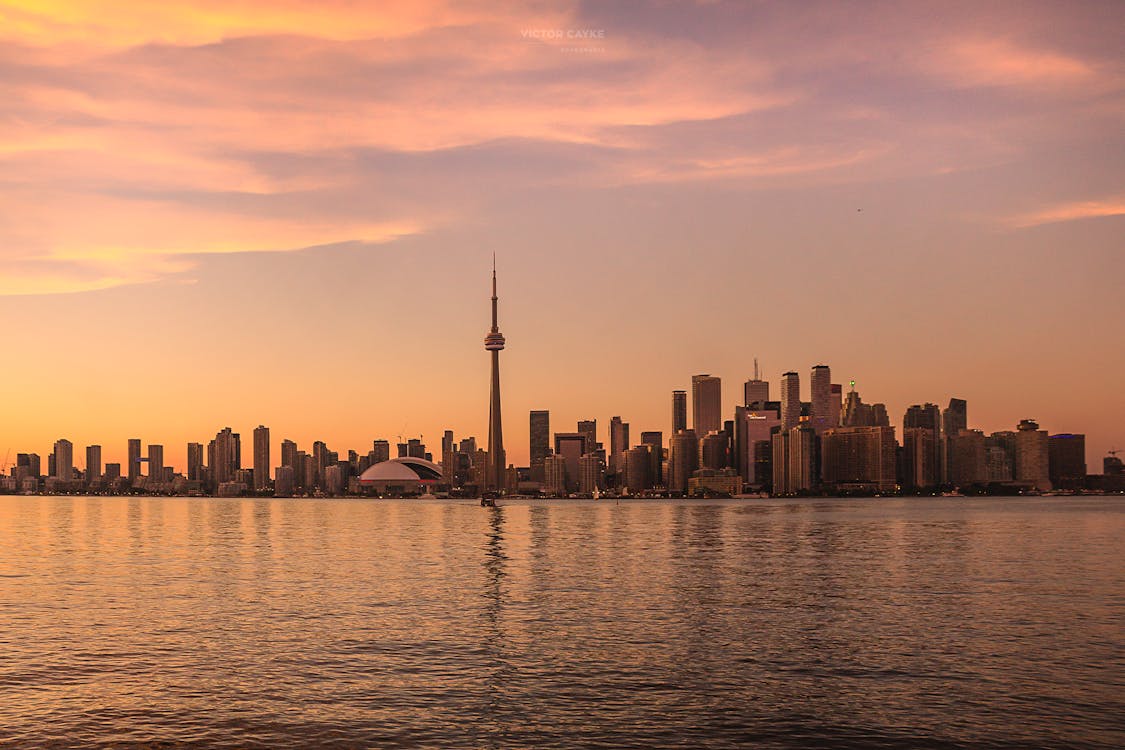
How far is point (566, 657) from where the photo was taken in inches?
2208

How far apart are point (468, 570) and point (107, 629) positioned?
158 ft

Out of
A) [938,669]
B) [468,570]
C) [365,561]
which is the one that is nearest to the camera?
[938,669]

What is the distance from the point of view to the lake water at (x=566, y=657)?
41438mm

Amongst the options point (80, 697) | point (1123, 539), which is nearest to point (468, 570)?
point (80, 697)

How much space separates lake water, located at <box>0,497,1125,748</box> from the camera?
41438 mm

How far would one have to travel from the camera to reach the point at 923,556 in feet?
428

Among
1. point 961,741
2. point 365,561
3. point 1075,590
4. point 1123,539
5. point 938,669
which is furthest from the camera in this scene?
point 1123,539

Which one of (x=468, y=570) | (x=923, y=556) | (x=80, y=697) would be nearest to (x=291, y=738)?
(x=80, y=697)

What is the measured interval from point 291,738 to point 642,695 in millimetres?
15616

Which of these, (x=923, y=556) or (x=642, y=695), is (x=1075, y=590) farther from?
(x=642, y=695)

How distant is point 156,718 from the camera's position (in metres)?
43.2

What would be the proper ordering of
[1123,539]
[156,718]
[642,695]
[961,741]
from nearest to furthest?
[961,741] → [156,718] → [642,695] → [1123,539]

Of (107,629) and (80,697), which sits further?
(107,629)

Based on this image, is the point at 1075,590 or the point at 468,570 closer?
the point at 1075,590
